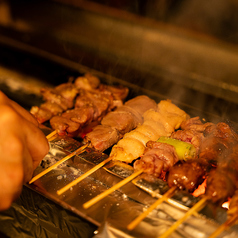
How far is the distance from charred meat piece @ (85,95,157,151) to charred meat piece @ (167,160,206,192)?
0.99 metres

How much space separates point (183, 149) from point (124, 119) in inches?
37.9

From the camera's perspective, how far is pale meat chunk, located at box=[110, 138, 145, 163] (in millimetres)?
3410

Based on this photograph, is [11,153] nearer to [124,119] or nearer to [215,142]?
[124,119]

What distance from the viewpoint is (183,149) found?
333 cm

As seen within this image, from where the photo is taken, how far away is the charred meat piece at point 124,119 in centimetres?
367

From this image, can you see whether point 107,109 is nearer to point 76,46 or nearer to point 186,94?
point 186,94

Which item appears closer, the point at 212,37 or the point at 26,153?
the point at 26,153

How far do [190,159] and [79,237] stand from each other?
146cm

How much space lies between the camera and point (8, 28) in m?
7.45

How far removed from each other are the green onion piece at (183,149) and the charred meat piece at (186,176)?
0.24 m

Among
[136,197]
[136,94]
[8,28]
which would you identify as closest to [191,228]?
[136,197]

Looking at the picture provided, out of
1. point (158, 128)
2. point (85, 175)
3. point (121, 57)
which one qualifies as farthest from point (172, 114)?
point (121, 57)

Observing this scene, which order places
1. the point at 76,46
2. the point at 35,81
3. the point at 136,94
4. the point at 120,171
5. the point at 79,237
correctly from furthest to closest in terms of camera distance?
the point at 76,46 < the point at 35,81 < the point at 136,94 < the point at 120,171 < the point at 79,237

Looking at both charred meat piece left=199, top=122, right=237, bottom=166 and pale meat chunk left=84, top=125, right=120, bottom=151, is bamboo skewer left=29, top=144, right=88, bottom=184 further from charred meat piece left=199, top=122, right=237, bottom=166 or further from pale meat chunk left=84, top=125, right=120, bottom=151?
charred meat piece left=199, top=122, right=237, bottom=166
